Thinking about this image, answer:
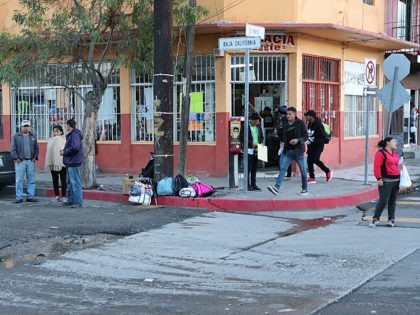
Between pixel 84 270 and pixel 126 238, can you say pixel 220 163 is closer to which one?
pixel 126 238

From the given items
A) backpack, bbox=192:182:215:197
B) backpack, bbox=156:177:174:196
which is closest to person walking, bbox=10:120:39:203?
backpack, bbox=156:177:174:196

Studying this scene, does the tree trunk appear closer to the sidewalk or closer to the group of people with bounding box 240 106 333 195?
the sidewalk

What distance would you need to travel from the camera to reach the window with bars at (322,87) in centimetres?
1535

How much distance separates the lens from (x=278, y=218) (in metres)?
10.5

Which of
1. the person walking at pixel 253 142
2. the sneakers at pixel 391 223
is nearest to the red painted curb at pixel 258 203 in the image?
the person walking at pixel 253 142

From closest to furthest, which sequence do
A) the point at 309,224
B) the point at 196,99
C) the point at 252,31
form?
the point at 309,224
the point at 252,31
the point at 196,99

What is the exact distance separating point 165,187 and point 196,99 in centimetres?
345

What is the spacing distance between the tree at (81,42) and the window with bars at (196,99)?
1597mm

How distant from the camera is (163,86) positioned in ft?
38.7

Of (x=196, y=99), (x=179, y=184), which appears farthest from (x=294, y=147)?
(x=196, y=99)

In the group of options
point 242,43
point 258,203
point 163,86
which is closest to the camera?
point 258,203

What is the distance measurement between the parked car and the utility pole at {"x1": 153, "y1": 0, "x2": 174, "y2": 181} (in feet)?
11.9

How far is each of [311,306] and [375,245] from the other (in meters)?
2.91

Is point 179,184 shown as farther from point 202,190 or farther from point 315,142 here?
point 315,142
